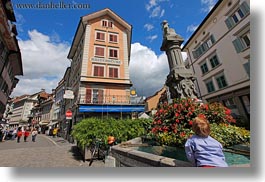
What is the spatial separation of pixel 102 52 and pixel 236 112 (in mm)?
12317

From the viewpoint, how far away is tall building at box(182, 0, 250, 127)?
10.9 metres

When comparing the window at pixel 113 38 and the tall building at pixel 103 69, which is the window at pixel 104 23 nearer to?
the tall building at pixel 103 69

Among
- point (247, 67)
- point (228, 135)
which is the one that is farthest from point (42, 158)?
point (247, 67)

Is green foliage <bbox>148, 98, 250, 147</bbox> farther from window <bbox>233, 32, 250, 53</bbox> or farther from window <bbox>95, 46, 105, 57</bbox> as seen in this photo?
window <bbox>95, 46, 105, 57</bbox>

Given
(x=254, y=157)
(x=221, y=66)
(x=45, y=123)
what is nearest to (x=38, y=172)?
(x=254, y=157)

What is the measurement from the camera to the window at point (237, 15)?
34.7ft

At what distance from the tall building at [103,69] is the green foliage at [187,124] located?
740 cm

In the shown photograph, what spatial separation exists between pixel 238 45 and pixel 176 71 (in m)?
9.47

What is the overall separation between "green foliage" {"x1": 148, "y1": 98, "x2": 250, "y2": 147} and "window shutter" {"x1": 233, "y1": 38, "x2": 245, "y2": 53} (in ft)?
32.3

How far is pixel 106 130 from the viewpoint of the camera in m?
5.79

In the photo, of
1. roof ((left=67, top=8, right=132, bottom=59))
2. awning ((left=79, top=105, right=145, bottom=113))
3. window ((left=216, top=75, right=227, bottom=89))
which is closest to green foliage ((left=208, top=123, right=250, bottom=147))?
awning ((left=79, top=105, right=145, bottom=113))

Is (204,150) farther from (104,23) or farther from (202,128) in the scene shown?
(104,23)

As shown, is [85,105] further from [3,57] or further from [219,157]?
[219,157]

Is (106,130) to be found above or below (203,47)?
below
